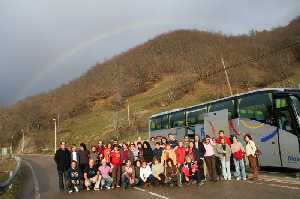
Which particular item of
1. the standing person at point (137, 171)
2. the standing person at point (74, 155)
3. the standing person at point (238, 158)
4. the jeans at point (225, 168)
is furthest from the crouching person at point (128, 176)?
the standing person at point (238, 158)

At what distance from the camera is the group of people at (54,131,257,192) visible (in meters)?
15.8

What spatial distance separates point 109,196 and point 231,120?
9.06 m

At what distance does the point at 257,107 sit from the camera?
1811 centimetres

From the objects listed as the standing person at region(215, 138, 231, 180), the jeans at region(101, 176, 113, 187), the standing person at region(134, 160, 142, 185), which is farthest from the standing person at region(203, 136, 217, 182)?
the jeans at region(101, 176, 113, 187)

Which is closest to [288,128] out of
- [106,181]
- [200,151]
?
[200,151]

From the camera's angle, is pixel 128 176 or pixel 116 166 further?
pixel 116 166

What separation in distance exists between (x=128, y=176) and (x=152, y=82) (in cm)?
9005

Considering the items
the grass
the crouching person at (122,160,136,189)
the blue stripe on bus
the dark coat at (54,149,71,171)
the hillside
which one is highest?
the hillside

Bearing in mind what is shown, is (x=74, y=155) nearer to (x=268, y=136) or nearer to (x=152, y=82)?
(x=268, y=136)

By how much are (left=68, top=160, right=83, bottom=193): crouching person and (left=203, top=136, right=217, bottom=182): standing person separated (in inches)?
203

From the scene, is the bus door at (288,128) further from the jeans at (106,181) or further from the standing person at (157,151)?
the jeans at (106,181)

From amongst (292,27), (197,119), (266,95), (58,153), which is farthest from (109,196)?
(292,27)

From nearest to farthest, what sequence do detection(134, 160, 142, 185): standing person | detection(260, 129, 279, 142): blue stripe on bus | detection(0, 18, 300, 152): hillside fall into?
detection(134, 160, 142, 185): standing person → detection(260, 129, 279, 142): blue stripe on bus → detection(0, 18, 300, 152): hillside

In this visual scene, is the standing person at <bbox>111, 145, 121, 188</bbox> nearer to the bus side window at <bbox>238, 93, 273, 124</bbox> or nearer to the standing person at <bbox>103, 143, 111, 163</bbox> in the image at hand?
the standing person at <bbox>103, 143, 111, 163</bbox>
